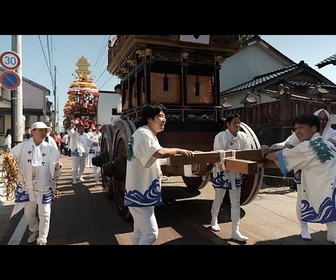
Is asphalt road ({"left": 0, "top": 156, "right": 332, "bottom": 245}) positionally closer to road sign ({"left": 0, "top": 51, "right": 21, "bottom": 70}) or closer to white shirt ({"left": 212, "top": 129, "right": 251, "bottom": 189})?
white shirt ({"left": 212, "top": 129, "right": 251, "bottom": 189})

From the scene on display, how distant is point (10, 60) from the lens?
6.04 m

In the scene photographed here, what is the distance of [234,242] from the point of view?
3822 mm

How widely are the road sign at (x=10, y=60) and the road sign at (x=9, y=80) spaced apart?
0.15m

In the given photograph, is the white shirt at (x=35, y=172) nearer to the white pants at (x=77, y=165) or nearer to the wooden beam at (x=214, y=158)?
the wooden beam at (x=214, y=158)

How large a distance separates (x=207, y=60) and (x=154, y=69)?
101 centimetres

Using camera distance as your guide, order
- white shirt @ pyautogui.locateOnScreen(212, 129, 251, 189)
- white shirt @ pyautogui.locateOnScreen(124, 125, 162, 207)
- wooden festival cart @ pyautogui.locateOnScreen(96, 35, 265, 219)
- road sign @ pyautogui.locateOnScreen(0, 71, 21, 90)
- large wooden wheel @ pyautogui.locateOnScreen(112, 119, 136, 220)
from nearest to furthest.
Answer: white shirt @ pyautogui.locateOnScreen(124, 125, 162, 207)
white shirt @ pyautogui.locateOnScreen(212, 129, 251, 189)
large wooden wheel @ pyautogui.locateOnScreen(112, 119, 136, 220)
wooden festival cart @ pyautogui.locateOnScreen(96, 35, 265, 219)
road sign @ pyautogui.locateOnScreen(0, 71, 21, 90)

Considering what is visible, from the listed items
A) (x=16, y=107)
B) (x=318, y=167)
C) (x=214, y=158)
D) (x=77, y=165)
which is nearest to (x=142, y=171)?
(x=214, y=158)

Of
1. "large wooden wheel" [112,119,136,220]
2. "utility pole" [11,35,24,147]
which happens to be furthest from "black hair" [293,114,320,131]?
"utility pole" [11,35,24,147]

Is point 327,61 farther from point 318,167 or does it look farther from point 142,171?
point 142,171

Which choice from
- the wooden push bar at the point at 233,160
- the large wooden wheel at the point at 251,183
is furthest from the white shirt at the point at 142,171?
the large wooden wheel at the point at 251,183

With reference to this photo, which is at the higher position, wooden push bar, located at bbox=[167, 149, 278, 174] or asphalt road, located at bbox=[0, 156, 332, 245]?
wooden push bar, located at bbox=[167, 149, 278, 174]

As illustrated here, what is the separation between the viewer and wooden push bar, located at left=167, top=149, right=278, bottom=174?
8.83 ft

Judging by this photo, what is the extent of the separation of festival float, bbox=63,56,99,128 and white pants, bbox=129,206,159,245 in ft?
54.9

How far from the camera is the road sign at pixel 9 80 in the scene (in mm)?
5879
